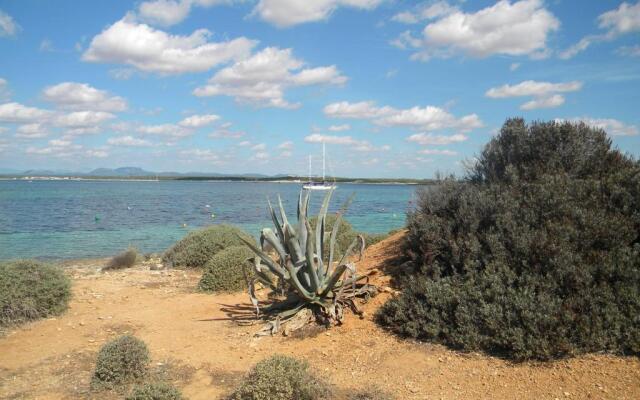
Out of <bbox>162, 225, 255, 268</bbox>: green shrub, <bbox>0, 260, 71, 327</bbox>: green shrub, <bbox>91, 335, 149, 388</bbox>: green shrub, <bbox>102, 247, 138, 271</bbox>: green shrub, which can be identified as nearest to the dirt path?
<bbox>91, 335, 149, 388</bbox>: green shrub

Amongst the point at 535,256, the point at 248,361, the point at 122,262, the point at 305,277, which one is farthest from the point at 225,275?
the point at 535,256

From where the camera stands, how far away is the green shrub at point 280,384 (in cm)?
404

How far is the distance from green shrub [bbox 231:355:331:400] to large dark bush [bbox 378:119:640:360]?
1827mm

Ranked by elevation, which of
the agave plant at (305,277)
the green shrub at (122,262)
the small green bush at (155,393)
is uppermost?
the agave plant at (305,277)

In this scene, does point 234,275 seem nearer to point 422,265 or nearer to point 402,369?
point 422,265

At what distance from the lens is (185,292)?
9586 millimetres

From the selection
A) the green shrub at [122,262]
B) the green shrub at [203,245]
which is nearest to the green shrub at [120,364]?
the green shrub at [203,245]

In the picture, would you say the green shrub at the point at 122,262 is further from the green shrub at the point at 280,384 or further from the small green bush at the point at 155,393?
the green shrub at the point at 280,384

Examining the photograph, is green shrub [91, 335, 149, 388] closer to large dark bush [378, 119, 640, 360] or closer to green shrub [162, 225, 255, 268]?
large dark bush [378, 119, 640, 360]

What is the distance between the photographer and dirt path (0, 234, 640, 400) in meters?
4.41

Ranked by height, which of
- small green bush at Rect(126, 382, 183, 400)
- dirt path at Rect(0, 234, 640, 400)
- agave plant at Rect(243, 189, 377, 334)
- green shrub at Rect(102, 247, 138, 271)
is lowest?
green shrub at Rect(102, 247, 138, 271)

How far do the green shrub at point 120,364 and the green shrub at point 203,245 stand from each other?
22.9ft

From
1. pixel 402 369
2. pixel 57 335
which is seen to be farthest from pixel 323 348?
pixel 57 335

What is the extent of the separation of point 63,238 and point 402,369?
2212 centimetres
